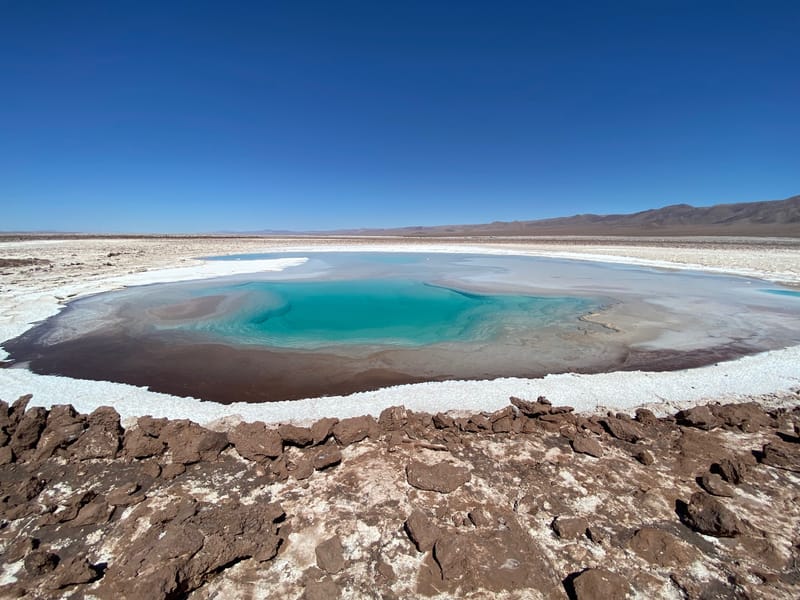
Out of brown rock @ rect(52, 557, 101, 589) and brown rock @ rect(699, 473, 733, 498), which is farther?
brown rock @ rect(699, 473, 733, 498)

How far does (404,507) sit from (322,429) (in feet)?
4.56

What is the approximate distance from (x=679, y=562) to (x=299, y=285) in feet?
47.9

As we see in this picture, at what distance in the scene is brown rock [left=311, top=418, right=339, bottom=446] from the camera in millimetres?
3965

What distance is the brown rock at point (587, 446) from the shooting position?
379cm

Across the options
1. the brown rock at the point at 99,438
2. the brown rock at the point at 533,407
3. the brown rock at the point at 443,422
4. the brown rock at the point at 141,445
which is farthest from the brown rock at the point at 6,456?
the brown rock at the point at 533,407

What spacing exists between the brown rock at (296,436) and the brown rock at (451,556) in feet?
5.91

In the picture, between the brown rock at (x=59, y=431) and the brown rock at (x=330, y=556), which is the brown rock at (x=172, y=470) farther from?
the brown rock at (x=330, y=556)

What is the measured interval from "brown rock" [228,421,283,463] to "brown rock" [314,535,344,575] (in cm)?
127

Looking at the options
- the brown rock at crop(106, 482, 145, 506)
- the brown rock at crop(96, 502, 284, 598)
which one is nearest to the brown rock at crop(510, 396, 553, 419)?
the brown rock at crop(96, 502, 284, 598)

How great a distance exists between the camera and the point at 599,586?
2322mm

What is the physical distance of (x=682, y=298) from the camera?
11.9m

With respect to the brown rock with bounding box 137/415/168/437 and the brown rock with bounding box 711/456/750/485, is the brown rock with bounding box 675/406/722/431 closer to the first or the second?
the brown rock with bounding box 711/456/750/485

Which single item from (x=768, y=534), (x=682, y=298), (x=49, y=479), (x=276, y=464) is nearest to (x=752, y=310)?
(x=682, y=298)

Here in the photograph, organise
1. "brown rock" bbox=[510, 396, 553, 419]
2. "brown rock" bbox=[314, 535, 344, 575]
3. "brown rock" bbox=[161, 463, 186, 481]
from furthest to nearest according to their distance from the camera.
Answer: "brown rock" bbox=[510, 396, 553, 419]
"brown rock" bbox=[161, 463, 186, 481]
"brown rock" bbox=[314, 535, 344, 575]
